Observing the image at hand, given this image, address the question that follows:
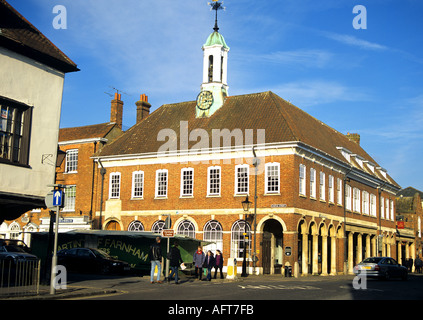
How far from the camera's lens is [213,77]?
44.2 meters

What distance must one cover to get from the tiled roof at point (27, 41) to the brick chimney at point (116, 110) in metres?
28.8

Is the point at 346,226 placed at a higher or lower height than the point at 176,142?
lower

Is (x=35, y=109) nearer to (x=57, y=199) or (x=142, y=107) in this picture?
(x=57, y=199)

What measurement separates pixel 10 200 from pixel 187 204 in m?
23.4

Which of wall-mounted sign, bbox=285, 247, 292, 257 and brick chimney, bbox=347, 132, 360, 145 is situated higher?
brick chimney, bbox=347, 132, 360, 145

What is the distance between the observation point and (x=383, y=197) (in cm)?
5719

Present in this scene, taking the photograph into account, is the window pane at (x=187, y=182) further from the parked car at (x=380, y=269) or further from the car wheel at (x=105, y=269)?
the parked car at (x=380, y=269)

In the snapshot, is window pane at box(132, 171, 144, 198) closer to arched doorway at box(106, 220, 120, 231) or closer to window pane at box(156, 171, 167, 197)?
window pane at box(156, 171, 167, 197)

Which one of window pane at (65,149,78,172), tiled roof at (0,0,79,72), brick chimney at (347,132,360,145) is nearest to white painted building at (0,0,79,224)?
tiled roof at (0,0,79,72)

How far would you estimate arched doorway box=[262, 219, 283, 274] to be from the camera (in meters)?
37.9

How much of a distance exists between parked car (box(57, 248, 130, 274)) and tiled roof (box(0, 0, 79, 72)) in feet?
45.3
